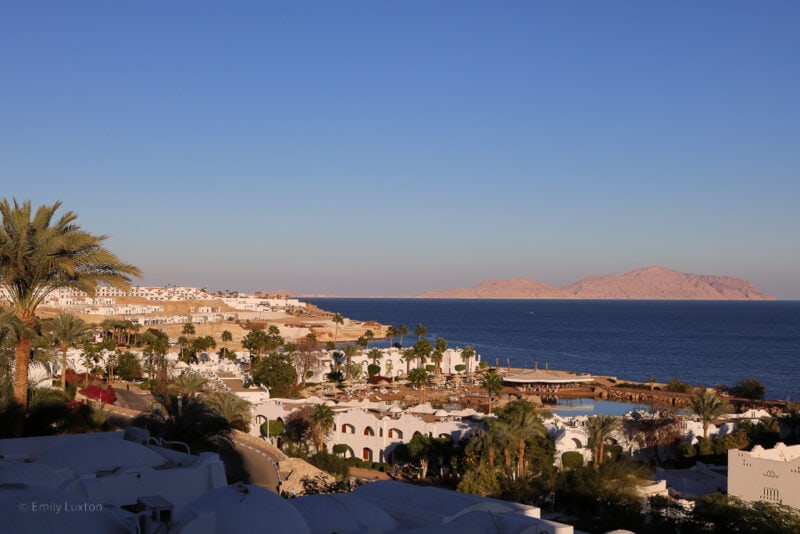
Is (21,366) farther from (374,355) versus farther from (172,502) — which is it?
(374,355)

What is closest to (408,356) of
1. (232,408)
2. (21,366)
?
(232,408)

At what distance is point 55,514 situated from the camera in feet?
28.8

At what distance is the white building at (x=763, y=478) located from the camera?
71.6 feet

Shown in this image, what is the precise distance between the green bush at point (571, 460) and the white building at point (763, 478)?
6876 millimetres

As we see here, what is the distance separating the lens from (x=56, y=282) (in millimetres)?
15734

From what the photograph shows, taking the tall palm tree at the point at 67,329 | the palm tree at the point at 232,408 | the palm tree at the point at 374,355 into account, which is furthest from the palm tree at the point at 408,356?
the tall palm tree at the point at 67,329

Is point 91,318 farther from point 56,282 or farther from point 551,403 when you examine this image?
point 56,282

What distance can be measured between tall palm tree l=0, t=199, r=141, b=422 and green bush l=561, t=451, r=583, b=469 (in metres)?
19.7

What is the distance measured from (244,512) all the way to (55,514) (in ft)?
7.30

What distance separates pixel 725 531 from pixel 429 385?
47.1 metres

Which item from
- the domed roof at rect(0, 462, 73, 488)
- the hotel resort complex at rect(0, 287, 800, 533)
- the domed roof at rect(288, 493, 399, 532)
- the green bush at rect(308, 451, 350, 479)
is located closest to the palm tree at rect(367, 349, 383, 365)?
the hotel resort complex at rect(0, 287, 800, 533)

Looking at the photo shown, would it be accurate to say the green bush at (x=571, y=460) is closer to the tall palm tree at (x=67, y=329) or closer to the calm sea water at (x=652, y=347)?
the tall palm tree at (x=67, y=329)

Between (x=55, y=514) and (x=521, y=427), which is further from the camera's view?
(x=521, y=427)

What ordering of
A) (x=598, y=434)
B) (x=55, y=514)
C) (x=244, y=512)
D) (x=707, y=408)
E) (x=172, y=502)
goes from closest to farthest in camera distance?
(x=55, y=514) < (x=244, y=512) < (x=172, y=502) < (x=598, y=434) < (x=707, y=408)
